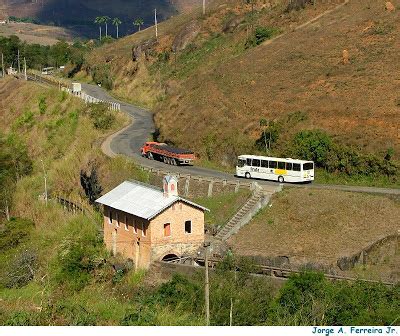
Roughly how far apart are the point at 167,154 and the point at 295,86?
1163 cm

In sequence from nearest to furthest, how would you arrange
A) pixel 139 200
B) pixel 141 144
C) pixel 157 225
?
pixel 157 225 → pixel 139 200 → pixel 141 144

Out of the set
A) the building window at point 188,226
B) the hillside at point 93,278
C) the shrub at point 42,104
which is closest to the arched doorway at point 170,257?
the hillside at point 93,278

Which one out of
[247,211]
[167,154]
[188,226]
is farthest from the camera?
[167,154]

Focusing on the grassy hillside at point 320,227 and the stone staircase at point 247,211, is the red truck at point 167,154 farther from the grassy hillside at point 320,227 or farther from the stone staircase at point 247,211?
the grassy hillside at point 320,227

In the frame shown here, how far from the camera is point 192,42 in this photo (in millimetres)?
94750

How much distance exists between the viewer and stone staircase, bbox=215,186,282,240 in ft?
140

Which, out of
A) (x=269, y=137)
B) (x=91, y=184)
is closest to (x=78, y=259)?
(x=91, y=184)

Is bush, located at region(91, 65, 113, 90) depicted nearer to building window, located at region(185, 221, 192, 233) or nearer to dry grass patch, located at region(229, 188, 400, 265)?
dry grass patch, located at region(229, 188, 400, 265)

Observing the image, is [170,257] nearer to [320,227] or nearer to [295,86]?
[320,227]

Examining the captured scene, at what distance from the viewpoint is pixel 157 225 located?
40.3m

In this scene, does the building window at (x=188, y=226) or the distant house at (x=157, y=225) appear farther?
the building window at (x=188, y=226)

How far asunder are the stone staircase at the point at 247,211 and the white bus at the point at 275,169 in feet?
6.56

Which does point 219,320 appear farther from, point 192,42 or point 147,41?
point 147,41

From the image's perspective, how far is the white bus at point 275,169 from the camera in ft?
153
